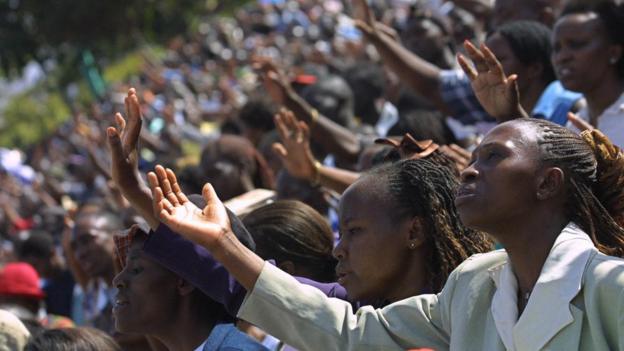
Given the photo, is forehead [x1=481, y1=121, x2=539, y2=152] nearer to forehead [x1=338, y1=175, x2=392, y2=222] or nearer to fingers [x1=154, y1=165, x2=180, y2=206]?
forehead [x1=338, y1=175, x2=392, y2=222]

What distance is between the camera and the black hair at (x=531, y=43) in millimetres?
6176

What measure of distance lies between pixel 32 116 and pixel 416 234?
1286 inches

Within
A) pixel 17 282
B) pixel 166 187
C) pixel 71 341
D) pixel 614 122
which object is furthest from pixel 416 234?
pixel 17 282

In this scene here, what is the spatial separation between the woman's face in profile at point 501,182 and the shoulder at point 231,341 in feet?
3.00

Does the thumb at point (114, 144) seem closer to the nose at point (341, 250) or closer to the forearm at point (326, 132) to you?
the nose at point (341, 250)

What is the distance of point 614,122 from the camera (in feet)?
17.8

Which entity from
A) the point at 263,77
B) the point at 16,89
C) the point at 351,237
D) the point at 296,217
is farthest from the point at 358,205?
the point at 16,89

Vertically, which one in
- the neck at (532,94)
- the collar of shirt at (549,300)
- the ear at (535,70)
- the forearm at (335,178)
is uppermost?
the collar of shirt at (549,300)

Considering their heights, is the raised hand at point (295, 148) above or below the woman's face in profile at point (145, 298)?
below

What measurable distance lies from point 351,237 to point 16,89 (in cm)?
3899

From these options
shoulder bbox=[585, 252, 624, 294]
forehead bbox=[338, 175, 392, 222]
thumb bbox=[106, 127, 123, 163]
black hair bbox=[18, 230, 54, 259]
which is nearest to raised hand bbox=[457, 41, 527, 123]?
forehead bbox=[338, 175, 392, 222]

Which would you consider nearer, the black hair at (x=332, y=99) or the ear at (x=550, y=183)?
the ear at (x=550, y=183)

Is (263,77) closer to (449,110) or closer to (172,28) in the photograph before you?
(449,110)

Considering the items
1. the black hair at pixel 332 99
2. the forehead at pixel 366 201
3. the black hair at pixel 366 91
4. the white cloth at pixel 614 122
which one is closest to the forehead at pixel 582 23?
the white cloth at pixel 614 122
